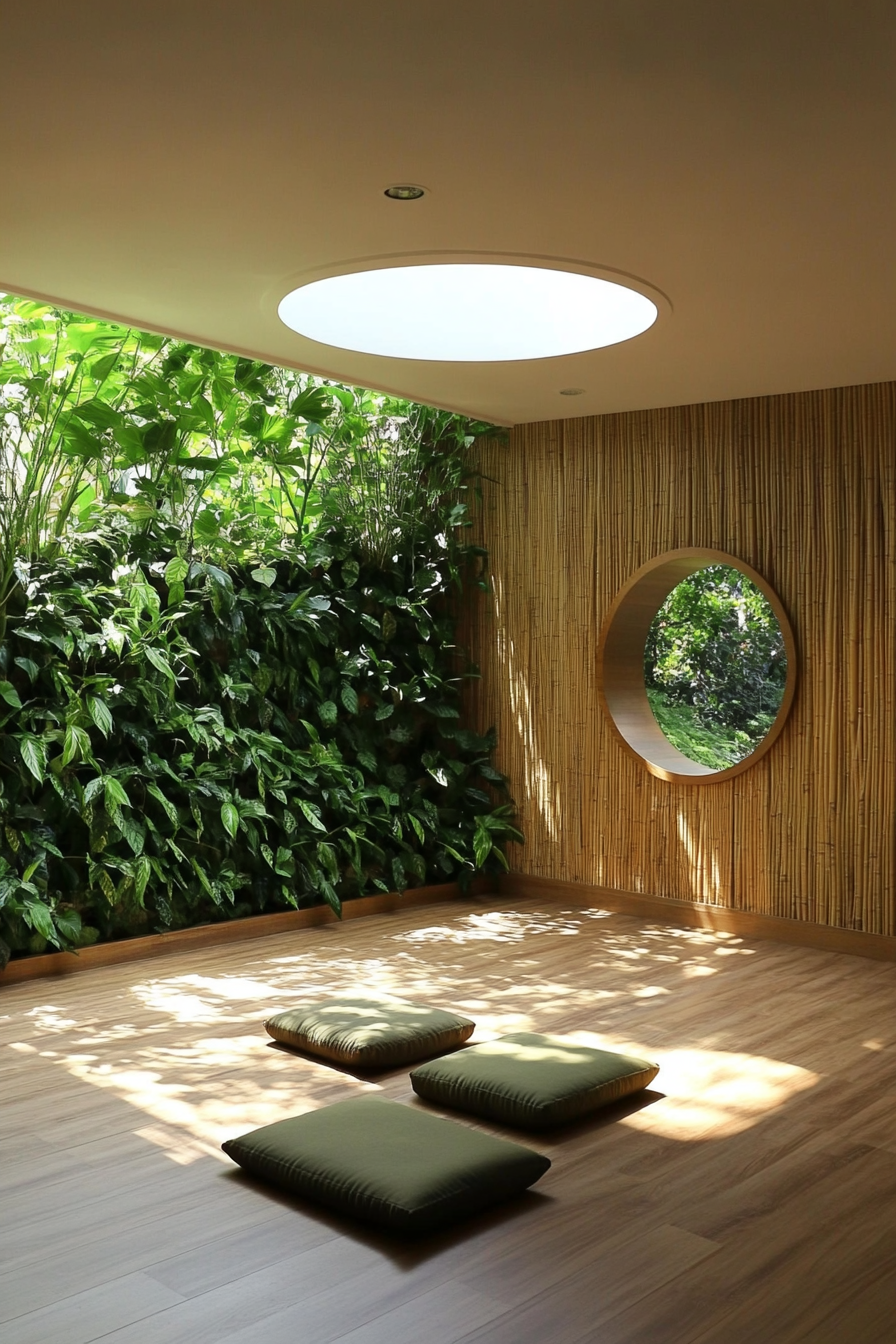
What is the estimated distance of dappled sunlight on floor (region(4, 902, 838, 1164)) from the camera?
3367mm

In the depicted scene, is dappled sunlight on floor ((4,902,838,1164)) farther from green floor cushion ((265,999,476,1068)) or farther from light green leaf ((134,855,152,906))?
light green leaf ((134,855,152,906))

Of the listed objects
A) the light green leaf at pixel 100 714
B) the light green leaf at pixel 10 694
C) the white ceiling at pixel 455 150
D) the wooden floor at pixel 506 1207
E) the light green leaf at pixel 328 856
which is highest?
the white ceiling at pixel 455 150

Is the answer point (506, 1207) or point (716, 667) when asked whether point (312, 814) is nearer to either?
point (506, 1207)

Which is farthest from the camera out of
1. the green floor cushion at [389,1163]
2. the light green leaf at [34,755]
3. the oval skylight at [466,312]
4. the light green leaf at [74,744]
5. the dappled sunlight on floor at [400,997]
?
the light green leaf at [74,744]

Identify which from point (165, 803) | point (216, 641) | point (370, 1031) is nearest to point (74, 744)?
point (165, 803)

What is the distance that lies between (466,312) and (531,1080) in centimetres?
289

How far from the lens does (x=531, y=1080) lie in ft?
10.7

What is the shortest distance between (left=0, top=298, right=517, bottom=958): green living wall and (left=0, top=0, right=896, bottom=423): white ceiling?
3.88 ft

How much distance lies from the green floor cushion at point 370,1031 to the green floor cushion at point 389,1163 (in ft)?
1.83

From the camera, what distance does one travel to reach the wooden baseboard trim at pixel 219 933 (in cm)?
472

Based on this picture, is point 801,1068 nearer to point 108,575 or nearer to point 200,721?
point 200,721

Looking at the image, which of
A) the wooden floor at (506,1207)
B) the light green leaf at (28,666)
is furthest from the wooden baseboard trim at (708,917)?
the light green leaf at (28,666)

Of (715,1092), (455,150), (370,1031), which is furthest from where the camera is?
(370,1031)

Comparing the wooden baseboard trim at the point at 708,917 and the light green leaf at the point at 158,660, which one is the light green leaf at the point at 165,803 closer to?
the light green leaf at the point at 158,660
